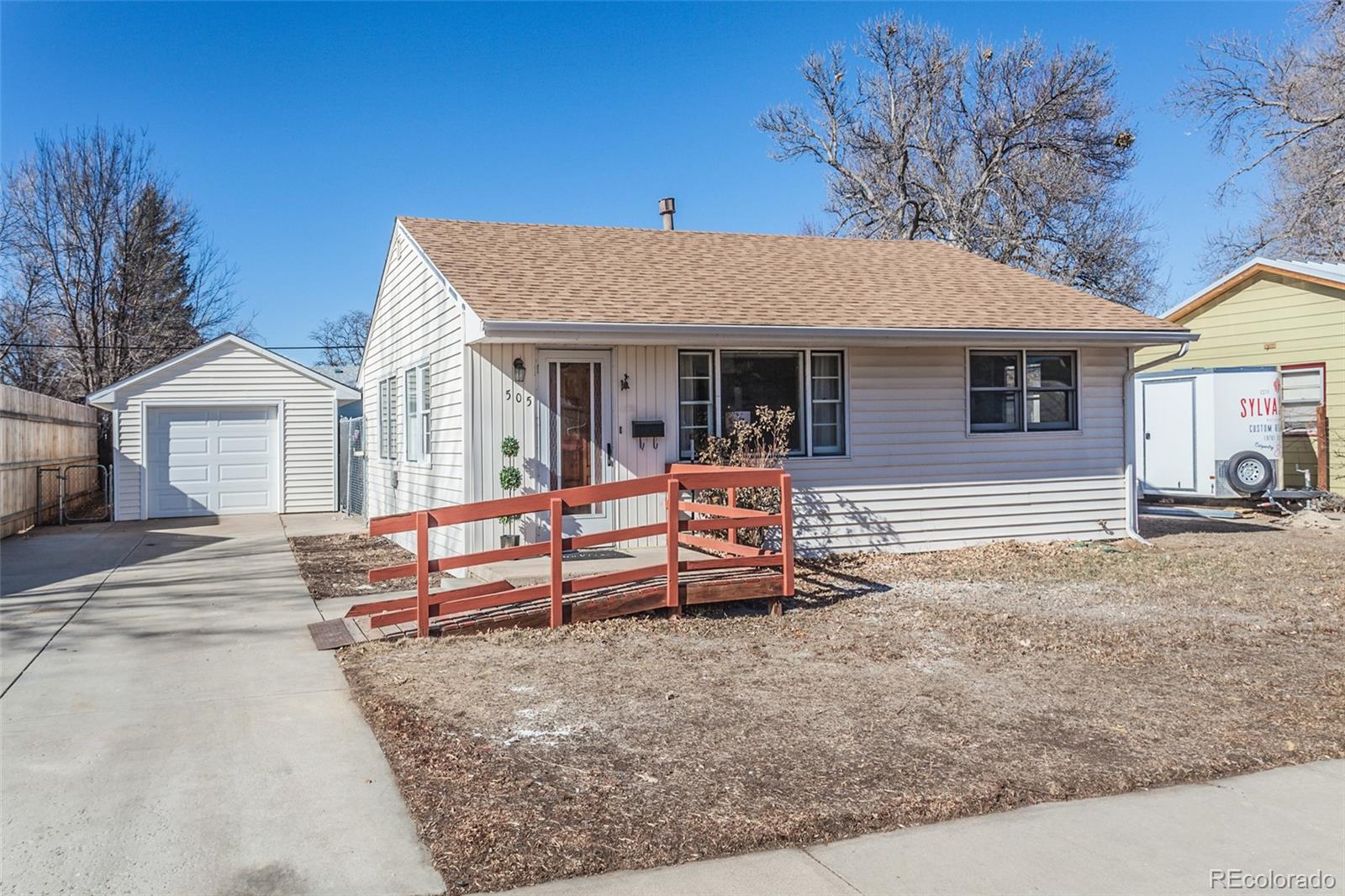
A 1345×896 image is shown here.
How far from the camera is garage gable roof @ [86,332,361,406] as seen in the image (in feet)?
58.8

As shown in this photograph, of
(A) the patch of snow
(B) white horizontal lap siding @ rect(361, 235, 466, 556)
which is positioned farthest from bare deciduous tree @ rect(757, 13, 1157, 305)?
(A) the patch of snow

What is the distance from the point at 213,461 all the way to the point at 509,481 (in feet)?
38.2

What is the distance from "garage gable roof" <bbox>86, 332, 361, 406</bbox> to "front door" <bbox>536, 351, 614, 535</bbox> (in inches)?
408

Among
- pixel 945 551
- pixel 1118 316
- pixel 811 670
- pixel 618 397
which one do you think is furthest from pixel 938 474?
pixel 811 670

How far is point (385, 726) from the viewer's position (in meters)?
5.07

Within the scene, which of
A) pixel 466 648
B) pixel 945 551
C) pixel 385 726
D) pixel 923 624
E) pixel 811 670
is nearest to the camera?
pixel 385 726

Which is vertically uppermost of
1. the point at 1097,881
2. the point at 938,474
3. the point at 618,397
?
the point at 618,397

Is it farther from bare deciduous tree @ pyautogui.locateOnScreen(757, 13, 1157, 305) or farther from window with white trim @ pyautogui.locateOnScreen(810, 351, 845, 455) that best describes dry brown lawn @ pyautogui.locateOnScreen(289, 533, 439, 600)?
bare deciduous tree @ pyautogui.locateOnScreen(757, 13, 1157, 305)

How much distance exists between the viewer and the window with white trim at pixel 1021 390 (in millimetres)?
11883

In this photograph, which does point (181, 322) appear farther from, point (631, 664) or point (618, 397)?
point (631, 664)

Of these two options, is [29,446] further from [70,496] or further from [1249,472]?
[1249,472]

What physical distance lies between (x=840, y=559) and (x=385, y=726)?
6.64 metres

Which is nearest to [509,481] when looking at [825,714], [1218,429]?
[825,714]

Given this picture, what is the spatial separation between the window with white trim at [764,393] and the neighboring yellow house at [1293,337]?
31.3ft
